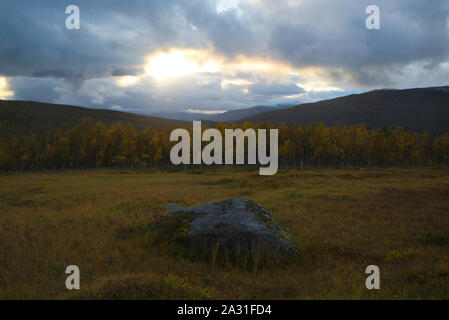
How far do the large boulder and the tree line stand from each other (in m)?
68.1

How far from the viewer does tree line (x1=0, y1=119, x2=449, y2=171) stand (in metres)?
80.1

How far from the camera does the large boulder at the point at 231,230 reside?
9.66 meters

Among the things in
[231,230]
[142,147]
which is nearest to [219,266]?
[231,230]

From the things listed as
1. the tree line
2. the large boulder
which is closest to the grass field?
the large boulder

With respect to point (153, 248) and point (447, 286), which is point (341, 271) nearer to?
point (447, 286)

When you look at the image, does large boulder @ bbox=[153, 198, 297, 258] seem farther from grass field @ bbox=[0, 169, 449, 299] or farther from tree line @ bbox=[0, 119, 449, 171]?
tree line @ bbox=[0, 119, 449, 171]

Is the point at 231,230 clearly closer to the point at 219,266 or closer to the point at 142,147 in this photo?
the point at 219,266

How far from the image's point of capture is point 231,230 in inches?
398

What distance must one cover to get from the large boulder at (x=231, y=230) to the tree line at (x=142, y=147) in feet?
223

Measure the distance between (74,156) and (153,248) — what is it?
83200mm

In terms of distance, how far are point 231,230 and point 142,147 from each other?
77.7m

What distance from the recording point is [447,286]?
269 inches

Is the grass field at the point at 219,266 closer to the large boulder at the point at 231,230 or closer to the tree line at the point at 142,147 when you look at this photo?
the large boulder at the point at 231,230
